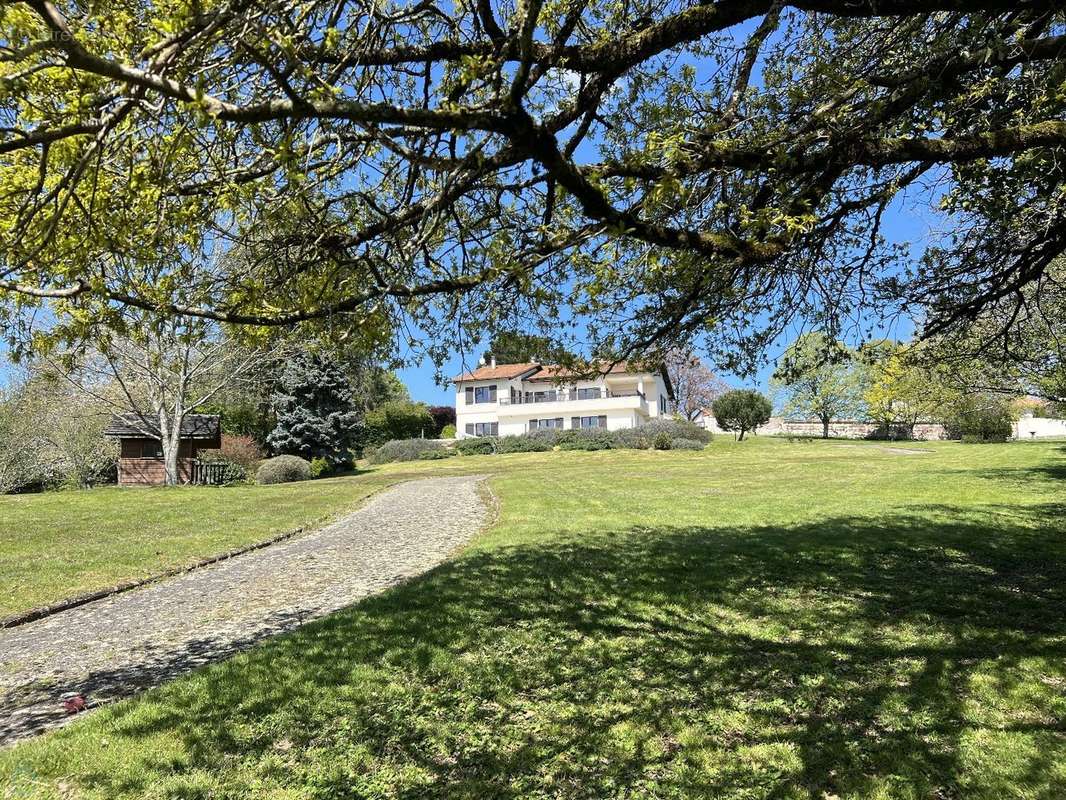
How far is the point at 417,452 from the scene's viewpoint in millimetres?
42688

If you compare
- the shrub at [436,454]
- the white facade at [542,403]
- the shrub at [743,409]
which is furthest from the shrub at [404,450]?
the shrub at [743,409]

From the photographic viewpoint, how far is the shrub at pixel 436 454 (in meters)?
41.6

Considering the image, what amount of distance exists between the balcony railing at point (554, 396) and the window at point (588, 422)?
155cm

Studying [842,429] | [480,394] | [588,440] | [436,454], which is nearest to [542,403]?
[480,394]

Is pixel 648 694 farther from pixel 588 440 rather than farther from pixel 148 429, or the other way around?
pixel 588 440

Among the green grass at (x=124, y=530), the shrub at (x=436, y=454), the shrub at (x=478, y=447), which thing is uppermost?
the shrub at (x=478, y=447)

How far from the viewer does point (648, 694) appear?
493cm

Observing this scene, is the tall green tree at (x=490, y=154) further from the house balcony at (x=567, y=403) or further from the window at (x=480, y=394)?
the window at (x=480, y=394)

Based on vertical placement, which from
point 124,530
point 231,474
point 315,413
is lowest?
point 124,530

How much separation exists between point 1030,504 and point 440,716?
51.2 feet

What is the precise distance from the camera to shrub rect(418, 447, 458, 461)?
41594 mm

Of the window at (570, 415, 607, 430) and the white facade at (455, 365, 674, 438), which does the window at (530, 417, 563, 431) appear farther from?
the window at (570, 415, 607, 430)

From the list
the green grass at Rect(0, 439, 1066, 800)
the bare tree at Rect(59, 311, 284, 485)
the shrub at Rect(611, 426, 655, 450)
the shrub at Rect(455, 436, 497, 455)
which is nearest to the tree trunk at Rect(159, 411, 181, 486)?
the bare tree at Rect(59, 311, 284, 485)

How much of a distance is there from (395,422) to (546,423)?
13.1 meters
